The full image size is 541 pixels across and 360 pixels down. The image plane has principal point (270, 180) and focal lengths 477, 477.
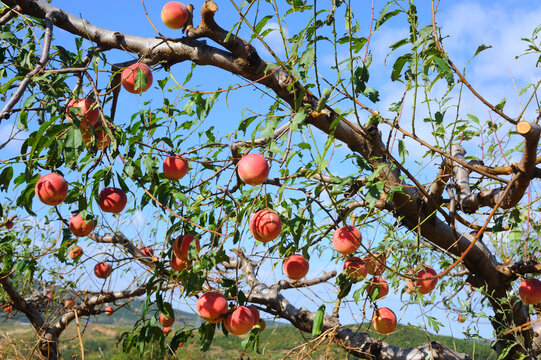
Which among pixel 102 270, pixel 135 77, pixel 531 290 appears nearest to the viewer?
pixel 135 77

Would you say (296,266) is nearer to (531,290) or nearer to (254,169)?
(254,169)

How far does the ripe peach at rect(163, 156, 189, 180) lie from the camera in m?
1.84

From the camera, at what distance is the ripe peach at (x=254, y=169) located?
5.09 ft

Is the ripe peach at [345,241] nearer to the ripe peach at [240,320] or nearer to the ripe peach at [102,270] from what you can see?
the ripe peach at [240,320]

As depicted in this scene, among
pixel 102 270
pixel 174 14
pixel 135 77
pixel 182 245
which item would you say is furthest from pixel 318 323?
pixel 102 270

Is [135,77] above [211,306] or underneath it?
above

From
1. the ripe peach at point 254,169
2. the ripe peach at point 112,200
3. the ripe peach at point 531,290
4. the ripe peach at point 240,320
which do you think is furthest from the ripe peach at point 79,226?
the ripe peach at point 531,290

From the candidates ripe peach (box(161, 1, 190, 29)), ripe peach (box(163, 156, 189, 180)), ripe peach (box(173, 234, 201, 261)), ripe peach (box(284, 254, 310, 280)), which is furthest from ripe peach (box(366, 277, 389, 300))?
ripe peach (box(161, 1, 190, 29))

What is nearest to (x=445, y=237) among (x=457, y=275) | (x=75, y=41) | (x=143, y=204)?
(x=457, y=275)

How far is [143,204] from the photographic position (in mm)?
1796

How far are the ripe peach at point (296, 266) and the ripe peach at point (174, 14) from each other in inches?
41.6

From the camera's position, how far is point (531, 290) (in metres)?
2.25

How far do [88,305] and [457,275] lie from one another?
2926mm

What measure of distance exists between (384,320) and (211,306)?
0.74 meters
